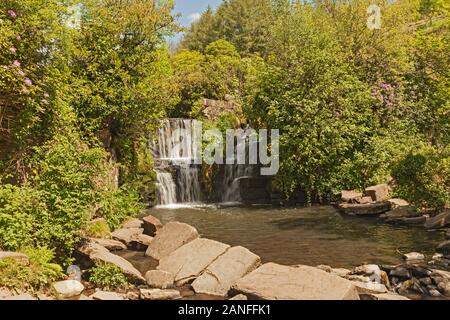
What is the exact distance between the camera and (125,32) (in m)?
18.8

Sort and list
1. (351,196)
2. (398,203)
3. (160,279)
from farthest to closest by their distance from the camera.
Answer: (351,196) → (398,203) → (160,279)

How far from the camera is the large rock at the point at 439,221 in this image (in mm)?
16406

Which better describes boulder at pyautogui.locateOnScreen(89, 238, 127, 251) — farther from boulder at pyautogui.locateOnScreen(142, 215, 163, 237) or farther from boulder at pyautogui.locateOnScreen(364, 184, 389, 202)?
boulder at pyautogui.locateOnScreen(364, 184, 389, 202)

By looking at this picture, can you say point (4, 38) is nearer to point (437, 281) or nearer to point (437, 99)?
point (437, 281)

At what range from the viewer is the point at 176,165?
2612 cm

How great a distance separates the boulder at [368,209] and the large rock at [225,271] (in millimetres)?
10113

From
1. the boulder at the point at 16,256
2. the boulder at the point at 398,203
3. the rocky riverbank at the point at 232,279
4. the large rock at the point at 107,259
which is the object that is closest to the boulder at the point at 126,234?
the rocky riverbank at the point at 232,279

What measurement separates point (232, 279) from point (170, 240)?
3.47 m

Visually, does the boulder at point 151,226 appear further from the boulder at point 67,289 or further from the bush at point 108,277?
the boulder at point 67,289

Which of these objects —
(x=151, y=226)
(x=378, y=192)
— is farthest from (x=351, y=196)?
(x=151, y=226)

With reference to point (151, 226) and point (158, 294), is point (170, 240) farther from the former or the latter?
point (158, 294)

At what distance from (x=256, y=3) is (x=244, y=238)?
54214 mm

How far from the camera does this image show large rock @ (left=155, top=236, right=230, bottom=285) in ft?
36.5

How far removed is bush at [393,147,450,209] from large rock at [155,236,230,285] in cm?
965
